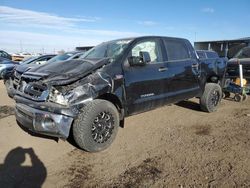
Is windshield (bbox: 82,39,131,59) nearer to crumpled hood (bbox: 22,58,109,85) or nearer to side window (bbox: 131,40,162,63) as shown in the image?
side window (bbox: 131,40,162,63)

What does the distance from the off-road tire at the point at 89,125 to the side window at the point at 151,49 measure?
1.41m

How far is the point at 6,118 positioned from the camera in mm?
6824

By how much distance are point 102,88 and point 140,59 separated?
1.05m

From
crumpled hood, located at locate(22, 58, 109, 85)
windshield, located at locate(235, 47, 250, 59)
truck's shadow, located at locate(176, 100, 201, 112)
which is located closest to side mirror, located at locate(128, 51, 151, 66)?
crumpled hood, located at locate(22, 58, 109, 85)

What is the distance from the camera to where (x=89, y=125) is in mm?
4492

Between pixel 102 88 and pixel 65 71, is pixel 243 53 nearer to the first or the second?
pixel 102 88

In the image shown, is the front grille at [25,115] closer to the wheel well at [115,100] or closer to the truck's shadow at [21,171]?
the truck's shadow at [21,171]

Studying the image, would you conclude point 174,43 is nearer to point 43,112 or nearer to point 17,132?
point 43,112

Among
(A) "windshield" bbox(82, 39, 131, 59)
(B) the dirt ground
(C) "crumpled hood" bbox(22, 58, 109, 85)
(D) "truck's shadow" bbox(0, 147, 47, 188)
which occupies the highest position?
(A) "windshield" bbox(82, 39, 131, 59)

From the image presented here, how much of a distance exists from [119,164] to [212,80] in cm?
444

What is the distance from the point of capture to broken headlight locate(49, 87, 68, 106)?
4359 mm

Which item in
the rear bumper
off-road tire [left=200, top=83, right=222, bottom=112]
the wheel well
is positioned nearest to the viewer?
the rear bumper

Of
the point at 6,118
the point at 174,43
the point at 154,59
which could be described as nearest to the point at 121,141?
the point at 154,59

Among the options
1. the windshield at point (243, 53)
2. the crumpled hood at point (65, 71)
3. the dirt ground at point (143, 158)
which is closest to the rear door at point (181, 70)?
the dirt ground at point (143, 158)
